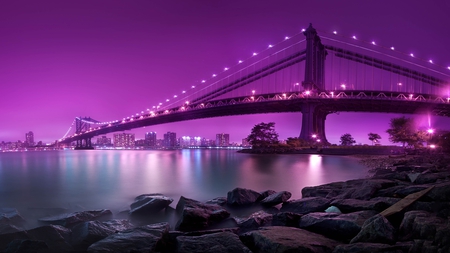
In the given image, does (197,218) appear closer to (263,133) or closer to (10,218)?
(10,218)

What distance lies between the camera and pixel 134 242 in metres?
3.50

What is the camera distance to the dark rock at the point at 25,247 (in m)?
3.36

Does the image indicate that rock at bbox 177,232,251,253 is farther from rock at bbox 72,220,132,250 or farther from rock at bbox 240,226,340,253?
rock at bbox 72,220,132,250

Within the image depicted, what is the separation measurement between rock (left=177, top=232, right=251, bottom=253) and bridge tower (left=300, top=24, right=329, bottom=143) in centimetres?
3826

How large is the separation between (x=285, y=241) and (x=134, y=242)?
6.46ft

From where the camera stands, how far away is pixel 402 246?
2.64m

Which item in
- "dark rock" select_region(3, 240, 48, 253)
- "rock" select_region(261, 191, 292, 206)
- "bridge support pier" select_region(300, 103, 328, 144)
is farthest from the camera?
"bridge support pier" select_region(300, 103, 328, 144)

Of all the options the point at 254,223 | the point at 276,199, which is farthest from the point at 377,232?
the point at 276,199

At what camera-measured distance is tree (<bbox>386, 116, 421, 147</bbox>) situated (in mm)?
32094

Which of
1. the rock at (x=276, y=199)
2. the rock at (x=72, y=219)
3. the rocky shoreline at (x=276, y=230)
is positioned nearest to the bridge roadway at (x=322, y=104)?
the rock at (x=276, y=199)

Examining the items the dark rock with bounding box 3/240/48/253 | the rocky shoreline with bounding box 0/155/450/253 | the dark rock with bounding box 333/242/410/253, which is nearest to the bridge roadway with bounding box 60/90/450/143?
the rocky shoreline with bounding box 0/155/450/253

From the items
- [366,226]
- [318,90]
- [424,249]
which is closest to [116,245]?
[366,226]

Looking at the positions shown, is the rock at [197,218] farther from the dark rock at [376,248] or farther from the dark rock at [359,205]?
the dark rock at [376,248]

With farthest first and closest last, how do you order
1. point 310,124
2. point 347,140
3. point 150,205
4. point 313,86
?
1. point 347,140
2. point 313,86
3. point 310,124
4. point 150,205
